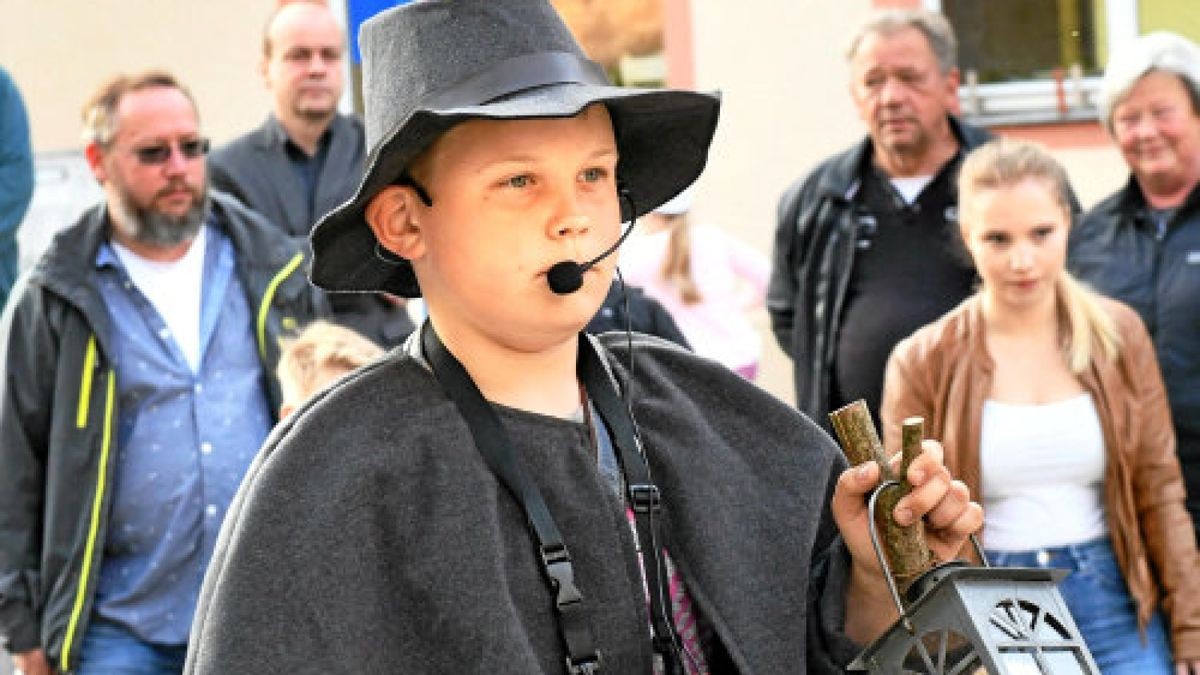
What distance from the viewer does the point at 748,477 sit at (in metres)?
3.29

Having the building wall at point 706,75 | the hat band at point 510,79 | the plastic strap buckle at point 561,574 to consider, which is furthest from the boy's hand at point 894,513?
the building wall at point 706,75

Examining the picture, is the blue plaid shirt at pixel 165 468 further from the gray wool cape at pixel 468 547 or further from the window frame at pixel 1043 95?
the window frame at pixel 1043 95

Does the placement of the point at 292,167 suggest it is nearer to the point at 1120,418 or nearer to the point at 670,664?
the point at 1120,418

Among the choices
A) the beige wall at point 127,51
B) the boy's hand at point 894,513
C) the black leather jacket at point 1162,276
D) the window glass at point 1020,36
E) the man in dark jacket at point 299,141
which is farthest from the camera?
the beige wall at point 127,51

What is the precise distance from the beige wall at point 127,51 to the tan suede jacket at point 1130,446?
5.05 metres

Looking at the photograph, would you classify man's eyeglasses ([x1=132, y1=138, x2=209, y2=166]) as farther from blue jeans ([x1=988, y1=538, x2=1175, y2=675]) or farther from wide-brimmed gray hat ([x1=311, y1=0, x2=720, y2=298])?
wide-brimmed gray hat ([x1=311, y1=0, x2=720, y2=298])

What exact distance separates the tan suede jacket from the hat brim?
Answer: 2538 millimetres

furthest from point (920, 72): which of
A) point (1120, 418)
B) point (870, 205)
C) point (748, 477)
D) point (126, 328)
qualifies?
point (748, 477)

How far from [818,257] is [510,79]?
13.9 ft

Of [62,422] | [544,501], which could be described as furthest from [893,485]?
[62,422]

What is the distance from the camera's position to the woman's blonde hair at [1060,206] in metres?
5.82

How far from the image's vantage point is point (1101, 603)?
575 cm

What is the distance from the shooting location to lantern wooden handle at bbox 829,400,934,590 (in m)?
3.09

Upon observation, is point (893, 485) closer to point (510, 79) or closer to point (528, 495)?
point (528, 495)
